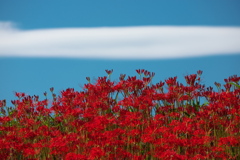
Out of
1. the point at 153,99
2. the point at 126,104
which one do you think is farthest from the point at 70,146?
the point at 153,99

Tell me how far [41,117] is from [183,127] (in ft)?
15.4

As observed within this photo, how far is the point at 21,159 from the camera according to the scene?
9.59 metres

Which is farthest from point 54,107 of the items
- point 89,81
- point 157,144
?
point 157,144

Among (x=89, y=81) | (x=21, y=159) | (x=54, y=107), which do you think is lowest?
(x=21, y=159)

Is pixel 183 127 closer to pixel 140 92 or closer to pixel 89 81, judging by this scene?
pixel 140 92

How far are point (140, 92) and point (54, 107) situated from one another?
7.16 ft

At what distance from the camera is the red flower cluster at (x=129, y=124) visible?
772 cm

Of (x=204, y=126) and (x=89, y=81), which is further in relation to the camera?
(x=89, y=81)

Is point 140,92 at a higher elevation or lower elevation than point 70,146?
higher

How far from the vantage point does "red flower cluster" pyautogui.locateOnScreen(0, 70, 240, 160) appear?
7723mm

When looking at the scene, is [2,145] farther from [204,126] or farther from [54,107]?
[204,126]

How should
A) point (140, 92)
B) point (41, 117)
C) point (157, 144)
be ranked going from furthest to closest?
point (41, 117)
point (140, 92)
point (157, 144)

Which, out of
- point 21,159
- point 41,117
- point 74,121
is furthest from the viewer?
point 41,117

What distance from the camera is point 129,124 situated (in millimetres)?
8547
